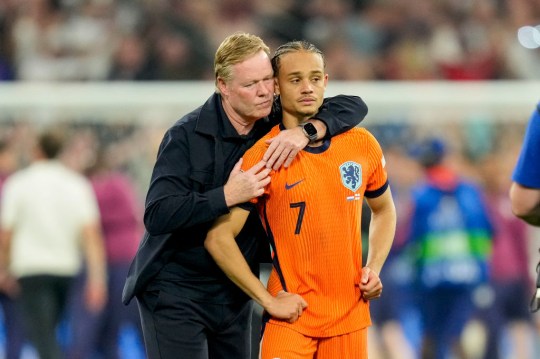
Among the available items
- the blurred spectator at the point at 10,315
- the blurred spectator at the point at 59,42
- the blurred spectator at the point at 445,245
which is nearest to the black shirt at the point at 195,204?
the blurred spectator at the point at 445,245

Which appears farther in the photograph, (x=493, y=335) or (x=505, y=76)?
(x=505, y=76)

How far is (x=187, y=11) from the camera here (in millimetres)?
12523

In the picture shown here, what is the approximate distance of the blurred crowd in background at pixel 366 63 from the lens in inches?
366

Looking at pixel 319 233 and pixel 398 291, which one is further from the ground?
pixel 319 233

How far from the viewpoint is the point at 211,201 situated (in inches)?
168

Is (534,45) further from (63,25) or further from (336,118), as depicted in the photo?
(336,118)

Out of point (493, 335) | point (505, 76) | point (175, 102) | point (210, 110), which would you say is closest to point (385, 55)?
point (505, 76)

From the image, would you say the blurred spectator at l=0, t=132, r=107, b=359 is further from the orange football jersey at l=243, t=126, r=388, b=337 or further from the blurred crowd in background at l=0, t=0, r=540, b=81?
the orange football jersey at l=243, t=126, r=388, b=337

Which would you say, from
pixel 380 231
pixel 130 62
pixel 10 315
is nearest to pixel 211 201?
pixel 380 231

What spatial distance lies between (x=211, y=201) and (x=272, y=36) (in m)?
8.48

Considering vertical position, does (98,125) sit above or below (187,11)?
below

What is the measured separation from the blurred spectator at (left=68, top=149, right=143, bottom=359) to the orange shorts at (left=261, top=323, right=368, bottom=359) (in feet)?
Answer: 15.5

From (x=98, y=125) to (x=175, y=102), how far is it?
0.72 metres

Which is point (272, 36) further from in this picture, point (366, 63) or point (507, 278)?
point (507, 278)
